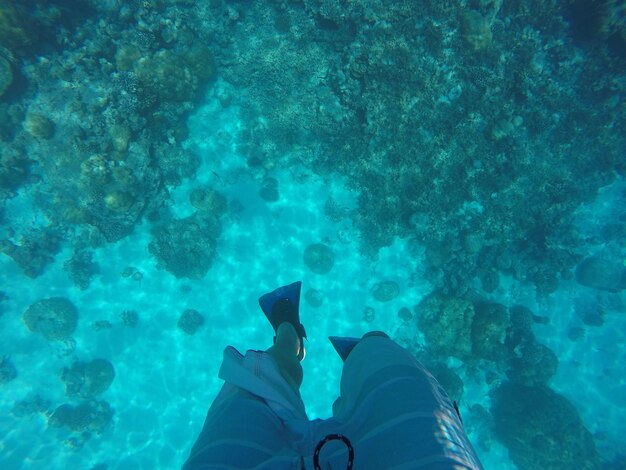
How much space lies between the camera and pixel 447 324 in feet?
36.3

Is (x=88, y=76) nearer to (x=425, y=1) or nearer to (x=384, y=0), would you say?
(x=384, y=0)

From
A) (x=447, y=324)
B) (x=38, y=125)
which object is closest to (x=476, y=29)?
(x=447, y=324)

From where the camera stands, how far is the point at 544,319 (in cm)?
→ 1223

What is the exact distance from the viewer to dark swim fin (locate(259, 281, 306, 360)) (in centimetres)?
632

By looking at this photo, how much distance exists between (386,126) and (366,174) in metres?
1.64

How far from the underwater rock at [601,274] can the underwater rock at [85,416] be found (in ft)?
59.1

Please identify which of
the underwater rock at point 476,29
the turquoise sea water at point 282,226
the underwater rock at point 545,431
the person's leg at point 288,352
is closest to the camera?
the person's leg at point 288,352

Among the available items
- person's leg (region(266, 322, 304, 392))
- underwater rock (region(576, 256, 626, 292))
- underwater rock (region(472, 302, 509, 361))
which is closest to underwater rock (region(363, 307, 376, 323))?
underwater rock (region(472, 302, 509, 361))

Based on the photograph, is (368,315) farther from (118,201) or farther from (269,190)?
(118,201)

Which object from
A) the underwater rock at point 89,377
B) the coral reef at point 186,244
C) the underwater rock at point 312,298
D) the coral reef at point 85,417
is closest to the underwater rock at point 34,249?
the coral reef at point 186,244

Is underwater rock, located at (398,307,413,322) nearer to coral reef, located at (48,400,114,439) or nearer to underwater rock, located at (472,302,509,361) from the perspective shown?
underwater rock, located at (472,302,509,361)

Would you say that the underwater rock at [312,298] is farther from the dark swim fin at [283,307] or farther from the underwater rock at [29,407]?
the underwater rock at [29,407]

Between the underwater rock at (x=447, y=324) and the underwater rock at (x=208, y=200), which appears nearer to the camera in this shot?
the underwater rock at (x=447, y=324)

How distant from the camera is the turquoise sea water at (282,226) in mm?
9992
